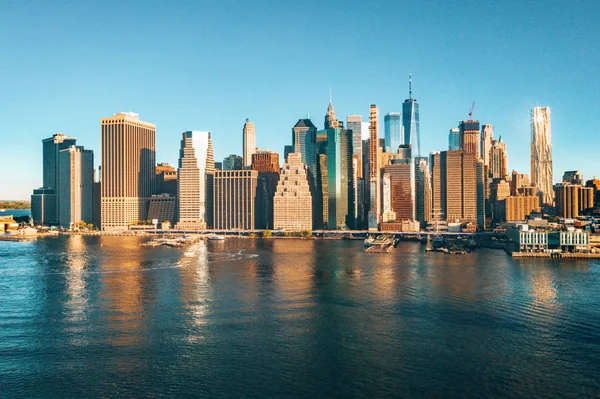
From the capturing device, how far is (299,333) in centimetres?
4278

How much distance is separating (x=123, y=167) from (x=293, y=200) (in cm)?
5684

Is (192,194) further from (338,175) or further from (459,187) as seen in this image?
(459,187)

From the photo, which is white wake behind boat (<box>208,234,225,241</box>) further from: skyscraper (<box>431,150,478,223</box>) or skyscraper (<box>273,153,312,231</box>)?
skyscraper (<box>431,150,478,223</box>)

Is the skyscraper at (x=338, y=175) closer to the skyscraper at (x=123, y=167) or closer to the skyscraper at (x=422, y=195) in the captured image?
the skyscraper at (x=422, y=195)

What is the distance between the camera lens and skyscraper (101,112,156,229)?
579 ft

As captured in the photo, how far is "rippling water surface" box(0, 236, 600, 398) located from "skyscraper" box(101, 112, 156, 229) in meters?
105

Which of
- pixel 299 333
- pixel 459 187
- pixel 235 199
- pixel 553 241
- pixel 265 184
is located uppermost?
pixel 265 184

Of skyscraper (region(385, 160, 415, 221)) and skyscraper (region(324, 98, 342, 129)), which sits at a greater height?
skyscraper (region(324, 98, 342, 129))

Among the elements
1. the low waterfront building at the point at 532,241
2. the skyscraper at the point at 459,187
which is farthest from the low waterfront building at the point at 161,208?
the low waterfront building at the point at 532,241

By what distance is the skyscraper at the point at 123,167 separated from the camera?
579 feet

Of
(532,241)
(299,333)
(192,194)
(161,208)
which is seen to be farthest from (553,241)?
(161,208)

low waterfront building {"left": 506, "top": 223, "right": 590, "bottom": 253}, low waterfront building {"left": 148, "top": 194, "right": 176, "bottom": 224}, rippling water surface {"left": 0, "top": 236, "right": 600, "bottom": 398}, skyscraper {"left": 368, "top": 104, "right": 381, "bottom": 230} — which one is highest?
skyscraper {"left": 368, "top": 104, "right": 381, "bottom": 230}

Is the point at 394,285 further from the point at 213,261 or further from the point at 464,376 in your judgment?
the point at 213,261

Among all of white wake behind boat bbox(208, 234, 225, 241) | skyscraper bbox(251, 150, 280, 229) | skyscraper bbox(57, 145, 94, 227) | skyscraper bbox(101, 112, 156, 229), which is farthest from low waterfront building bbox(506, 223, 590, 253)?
skyscraper bbox(57, 145, 94, 227)
